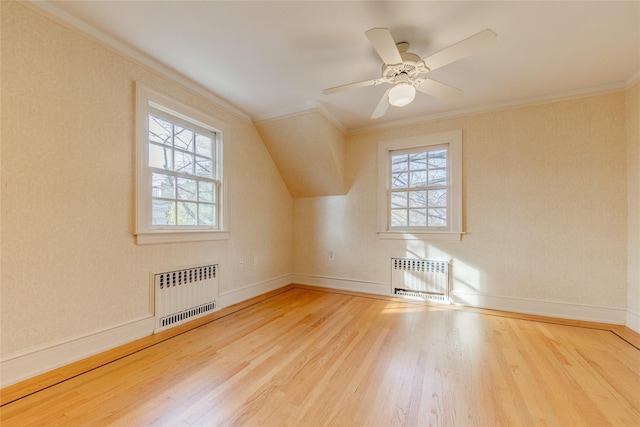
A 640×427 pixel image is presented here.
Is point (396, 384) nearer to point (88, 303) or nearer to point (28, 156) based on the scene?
point (88, 303)

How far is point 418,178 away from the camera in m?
3.64

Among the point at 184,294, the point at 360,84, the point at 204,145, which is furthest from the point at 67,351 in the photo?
the point at 360,84

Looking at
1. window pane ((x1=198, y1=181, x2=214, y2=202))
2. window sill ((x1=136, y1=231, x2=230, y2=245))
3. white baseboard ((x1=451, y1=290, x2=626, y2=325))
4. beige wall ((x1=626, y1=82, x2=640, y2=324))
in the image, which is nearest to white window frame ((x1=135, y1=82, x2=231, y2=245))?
window sill ((x1=136, y1=231, x2=230, y2=245))

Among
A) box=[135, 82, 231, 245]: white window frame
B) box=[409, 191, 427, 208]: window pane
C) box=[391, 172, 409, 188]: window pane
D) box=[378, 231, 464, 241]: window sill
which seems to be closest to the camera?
box=[135, 82, 231, 245]: white window frame

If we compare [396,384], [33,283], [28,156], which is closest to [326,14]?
[28,156]

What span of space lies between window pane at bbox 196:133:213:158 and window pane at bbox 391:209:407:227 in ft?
8.60

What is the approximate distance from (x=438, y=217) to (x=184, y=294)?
Result: 323 centimetres

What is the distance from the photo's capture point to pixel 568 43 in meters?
2.05

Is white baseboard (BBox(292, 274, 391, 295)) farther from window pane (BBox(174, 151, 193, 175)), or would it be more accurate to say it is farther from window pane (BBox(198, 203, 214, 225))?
window pane (BBox(174, 151, 193, 175))

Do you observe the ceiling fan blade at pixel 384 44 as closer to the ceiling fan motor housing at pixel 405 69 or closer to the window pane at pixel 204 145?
the ceiling fan motor housing at pixel 405 69

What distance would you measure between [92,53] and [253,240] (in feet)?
8.00

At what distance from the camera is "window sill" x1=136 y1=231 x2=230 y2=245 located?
2285 millimetres

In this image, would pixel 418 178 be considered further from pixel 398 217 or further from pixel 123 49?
pixel 123 49

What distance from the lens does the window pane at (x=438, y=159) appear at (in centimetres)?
348
